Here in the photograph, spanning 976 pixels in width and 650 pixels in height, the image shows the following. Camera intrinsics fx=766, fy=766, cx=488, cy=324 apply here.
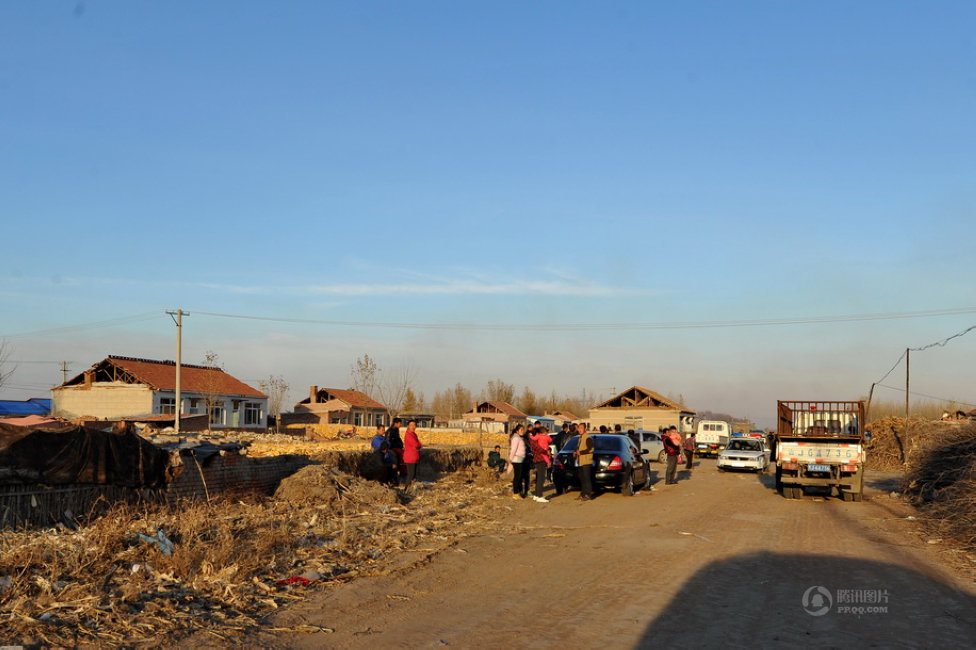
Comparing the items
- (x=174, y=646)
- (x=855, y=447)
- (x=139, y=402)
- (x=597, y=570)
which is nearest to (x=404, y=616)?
(x=174, y=646)

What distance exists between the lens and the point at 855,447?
18.4 metres

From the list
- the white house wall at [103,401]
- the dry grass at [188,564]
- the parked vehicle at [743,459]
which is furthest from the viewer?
the white house wall at [103,401]

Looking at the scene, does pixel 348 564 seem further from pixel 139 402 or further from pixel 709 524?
pixel 139 402

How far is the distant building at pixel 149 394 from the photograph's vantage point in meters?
55.8

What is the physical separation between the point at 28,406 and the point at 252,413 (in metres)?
17.3

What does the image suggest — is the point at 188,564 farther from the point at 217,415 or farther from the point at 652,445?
the point at 217,415

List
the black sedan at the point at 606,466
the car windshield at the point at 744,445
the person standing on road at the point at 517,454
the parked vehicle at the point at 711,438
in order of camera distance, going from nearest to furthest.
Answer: the person standing on road at the point at 517,454 → the black sedan at the point at 606,466 → the car windshield at the point at 744,445 → the parked vehicle at the point at 711,438

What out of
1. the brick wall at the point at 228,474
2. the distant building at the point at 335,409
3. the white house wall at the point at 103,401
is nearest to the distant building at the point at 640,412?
the distant building at the point at 335,409

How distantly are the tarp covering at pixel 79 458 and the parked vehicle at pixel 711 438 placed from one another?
36.7 meters

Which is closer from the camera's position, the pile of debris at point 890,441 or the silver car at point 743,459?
the silver car at point 743,459

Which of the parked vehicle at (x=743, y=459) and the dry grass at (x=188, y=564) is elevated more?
the dry grass at (x=188, y=564)

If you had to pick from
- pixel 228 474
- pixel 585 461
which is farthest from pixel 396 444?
pixel 228 474

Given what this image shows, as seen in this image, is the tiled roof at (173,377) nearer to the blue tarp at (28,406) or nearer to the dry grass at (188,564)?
the blue tarp at (28,406)

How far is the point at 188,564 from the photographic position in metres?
8.27
